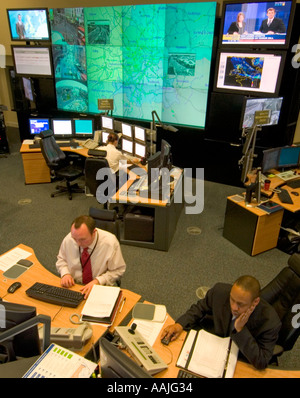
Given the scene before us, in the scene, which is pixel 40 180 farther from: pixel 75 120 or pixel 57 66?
pixel 57 66

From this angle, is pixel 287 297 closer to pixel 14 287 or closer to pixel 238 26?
pixel 14 287

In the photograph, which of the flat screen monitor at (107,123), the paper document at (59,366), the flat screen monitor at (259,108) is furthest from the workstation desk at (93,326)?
the flat screen monitor at (107,123)

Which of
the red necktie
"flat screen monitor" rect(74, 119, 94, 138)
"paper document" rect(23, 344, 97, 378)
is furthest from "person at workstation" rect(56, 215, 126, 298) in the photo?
"flat screen monitor" rect(74, 119, 94, 138)

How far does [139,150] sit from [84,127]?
1579 millimetres

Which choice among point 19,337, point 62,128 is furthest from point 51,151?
point 19,337

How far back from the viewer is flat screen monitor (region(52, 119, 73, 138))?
621cm

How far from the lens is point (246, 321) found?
209cm

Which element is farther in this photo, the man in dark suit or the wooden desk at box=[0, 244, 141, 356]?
Result: the man in dark suit

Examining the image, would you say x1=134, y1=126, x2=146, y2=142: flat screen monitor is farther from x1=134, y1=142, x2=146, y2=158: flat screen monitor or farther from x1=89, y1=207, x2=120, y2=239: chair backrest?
x1=89, y1=207, x2=120, y2=239: chair backrest

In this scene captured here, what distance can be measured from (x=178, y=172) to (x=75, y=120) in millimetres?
2560

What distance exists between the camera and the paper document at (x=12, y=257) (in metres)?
2.81

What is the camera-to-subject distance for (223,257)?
424cm

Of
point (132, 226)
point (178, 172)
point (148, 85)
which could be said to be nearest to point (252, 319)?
point (132, 226)

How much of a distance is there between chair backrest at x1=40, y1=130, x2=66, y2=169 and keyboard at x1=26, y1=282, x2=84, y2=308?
3272 millimetres
